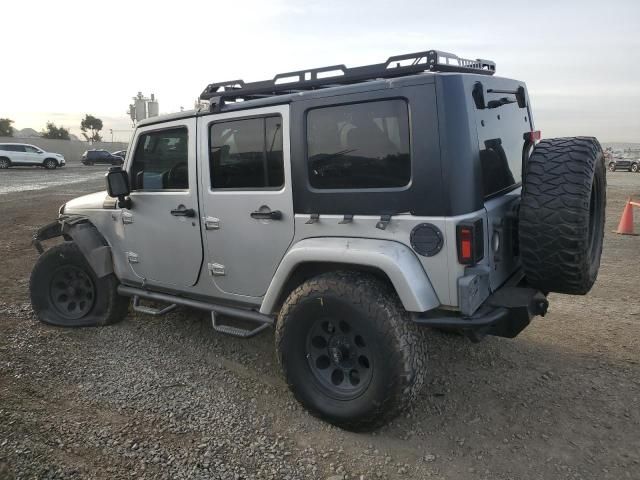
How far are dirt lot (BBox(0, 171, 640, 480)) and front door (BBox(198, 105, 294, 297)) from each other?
2.79 feet

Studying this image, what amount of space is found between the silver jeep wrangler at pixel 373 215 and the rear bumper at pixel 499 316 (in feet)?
0.04

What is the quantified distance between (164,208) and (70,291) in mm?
1631

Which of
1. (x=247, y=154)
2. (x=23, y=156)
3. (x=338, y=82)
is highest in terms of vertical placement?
(x=23, y=156)

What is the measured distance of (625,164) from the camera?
34.6m

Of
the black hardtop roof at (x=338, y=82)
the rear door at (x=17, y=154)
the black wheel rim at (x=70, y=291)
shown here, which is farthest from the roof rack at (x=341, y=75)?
the rear door at (x=17, y=154)

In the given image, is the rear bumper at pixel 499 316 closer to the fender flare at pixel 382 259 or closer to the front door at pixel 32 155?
the fender flare at pixel 382 259

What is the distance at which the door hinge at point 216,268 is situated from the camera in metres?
3.80

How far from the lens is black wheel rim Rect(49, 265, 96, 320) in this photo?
4812 millimetres

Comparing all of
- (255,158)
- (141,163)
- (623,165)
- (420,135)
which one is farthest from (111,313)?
(623,165)

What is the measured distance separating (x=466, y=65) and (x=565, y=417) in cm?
241

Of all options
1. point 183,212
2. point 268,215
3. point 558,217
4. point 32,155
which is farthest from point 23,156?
point 558,217

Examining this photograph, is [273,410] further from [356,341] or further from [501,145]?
[501,145]

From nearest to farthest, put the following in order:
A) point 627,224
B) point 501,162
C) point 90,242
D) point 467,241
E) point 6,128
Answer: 1. point 467,241
2. point 501,162
3. point 90,242
4. point 627,224
5. point 6,128

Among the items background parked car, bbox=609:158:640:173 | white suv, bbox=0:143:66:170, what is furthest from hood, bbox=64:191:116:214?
background parked car, bbox=609:158:640:173
